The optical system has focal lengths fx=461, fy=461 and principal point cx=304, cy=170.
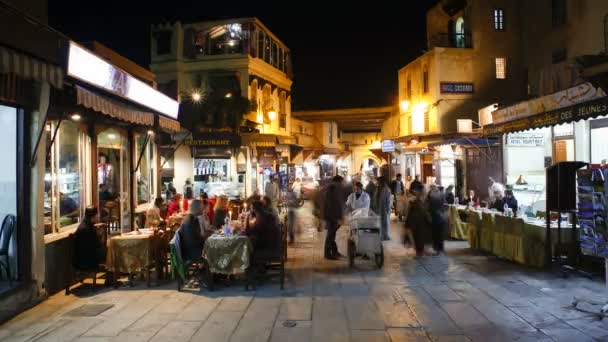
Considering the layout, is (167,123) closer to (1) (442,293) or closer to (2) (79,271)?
(2) (79,271)

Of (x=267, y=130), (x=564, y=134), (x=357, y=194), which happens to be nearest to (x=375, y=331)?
(x=357, y=194)

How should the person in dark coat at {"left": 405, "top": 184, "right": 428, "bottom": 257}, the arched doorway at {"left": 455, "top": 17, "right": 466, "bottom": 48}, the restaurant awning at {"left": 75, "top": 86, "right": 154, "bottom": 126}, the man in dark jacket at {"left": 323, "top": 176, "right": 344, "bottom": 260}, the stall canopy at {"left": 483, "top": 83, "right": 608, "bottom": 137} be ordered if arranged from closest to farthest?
1. the restaurant awning at {"left": 75, "top": 86, "right": 154, "bottom": 126}
2. the stall canopy at {"left": 483, "top": 83, "right": 608, "bottom": 137}
3. the person in dark coat at {"left": 405, "top": 184, "right": 428, "bottom": 257}
4. the man in dark jacket at {"left": 323, "top": 176, "right": 344, "bottom": 260}
5. the arched doorway at {"left": 455, "top": 17, "right": 466, "bottom": 48}

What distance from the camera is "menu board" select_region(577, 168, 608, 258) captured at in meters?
6.94

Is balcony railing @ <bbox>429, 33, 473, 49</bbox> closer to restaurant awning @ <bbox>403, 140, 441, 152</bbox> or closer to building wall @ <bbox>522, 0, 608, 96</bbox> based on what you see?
building wall @ <bbox>522, 0, 608, 96</bbox>

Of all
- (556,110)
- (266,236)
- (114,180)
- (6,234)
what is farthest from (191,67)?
(556,110)

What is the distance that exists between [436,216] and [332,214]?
2.46 metres

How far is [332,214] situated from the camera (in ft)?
34.5

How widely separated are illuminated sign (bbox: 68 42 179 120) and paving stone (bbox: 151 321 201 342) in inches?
150

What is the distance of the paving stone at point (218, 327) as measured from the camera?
5562 mm

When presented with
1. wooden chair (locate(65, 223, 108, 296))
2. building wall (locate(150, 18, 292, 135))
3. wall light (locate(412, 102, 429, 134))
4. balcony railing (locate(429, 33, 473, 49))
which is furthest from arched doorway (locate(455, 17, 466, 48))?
wooden chair (locate(65, 223, 108, 296))

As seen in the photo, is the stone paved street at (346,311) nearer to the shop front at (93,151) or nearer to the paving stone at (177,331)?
the paving stone at (177,331)

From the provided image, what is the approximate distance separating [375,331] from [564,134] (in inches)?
403

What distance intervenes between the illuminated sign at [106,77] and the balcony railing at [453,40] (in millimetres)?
19362

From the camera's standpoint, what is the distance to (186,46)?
27219 mm
